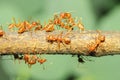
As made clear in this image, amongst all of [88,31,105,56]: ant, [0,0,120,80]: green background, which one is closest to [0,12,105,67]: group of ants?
[88,31,105,56]: ant

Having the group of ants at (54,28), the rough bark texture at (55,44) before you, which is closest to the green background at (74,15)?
the group of ants at (54,28)

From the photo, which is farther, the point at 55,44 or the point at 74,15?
the point at 74,15

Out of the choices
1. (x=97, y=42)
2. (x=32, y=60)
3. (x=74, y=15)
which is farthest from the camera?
(x=74, y=15)

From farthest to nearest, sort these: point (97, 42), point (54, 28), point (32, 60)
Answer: point (32, 60) < point (54, 28) < point (97, 42)

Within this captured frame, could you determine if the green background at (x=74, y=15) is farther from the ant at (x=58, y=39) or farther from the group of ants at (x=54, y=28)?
the ant at (x=58, y=39)

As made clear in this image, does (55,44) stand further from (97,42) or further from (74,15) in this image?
(74,15)

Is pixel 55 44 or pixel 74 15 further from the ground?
pixel 74 15

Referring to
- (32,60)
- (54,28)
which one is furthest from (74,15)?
(54,28)

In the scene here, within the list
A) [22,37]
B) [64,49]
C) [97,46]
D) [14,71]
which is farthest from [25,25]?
[14,71]
